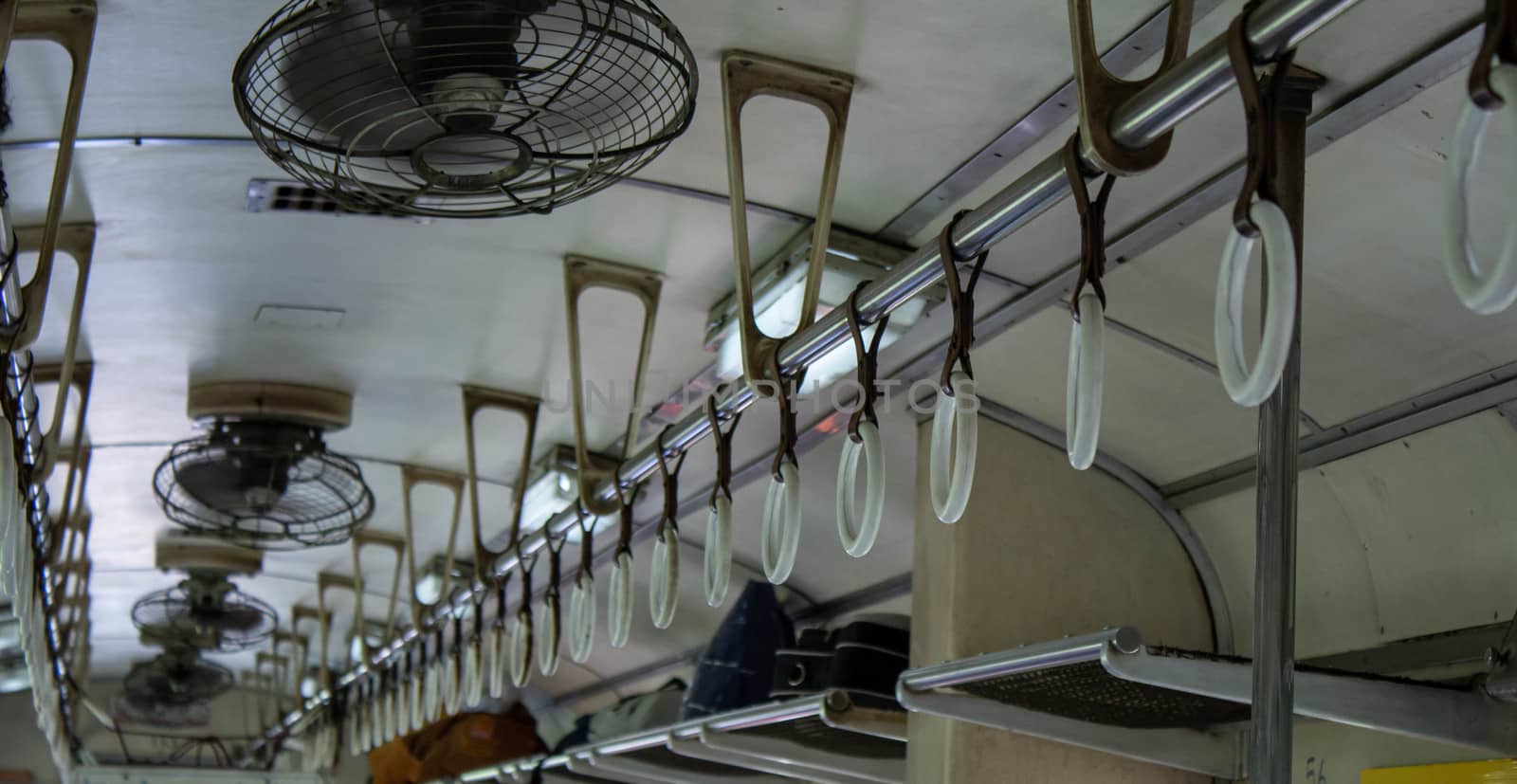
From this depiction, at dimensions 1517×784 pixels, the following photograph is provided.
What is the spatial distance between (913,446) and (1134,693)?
1649 mm

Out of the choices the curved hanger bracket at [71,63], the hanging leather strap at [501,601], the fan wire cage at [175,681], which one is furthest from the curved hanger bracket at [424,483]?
the curved hanger bracket at [71,63]

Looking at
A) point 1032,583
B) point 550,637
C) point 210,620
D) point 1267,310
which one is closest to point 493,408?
point 550,637

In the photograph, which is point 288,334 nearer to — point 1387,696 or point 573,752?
point 573,752

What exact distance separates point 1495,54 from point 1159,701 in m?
1.91

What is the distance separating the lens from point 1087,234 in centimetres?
189

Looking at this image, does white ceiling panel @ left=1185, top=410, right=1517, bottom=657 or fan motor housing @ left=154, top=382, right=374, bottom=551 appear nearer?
white ceiling panel @ left=1185, top=410, right=1517, bottom=657

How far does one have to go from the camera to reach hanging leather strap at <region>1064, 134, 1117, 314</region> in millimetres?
1854

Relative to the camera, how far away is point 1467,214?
1338 millimetres

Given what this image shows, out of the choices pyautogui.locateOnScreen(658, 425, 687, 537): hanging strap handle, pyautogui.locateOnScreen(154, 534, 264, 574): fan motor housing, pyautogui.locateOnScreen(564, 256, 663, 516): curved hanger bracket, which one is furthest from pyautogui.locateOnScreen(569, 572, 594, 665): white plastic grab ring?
pyautogui.locateOnScreen(154, 534, 264, 574): fan motor housing

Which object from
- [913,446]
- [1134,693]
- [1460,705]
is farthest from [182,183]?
[1460,705]

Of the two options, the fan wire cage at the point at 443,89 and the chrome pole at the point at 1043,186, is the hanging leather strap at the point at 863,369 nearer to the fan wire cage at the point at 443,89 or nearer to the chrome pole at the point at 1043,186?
the chrome pole at the point at 1043,186

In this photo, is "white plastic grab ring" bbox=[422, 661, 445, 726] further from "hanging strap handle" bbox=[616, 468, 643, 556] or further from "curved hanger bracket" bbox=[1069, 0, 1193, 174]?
"curved hanger bracket" bbox=[1069, 0, 1193, 174]

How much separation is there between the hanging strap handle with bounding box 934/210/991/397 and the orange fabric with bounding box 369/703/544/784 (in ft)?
21.7

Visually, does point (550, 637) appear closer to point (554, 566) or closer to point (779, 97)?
point (554, 566)
